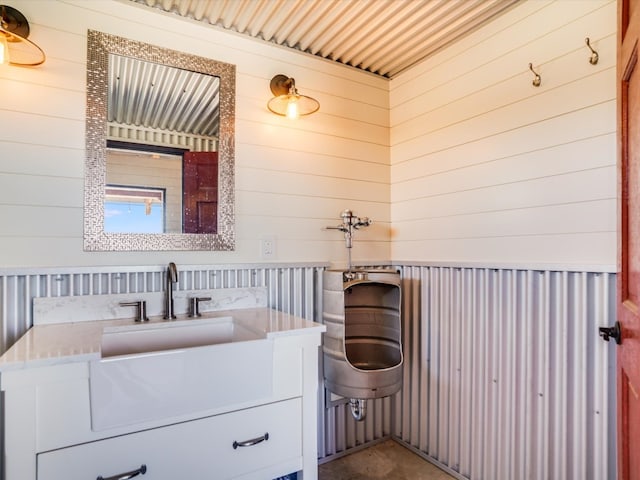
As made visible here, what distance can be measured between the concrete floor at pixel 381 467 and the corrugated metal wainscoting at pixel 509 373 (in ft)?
0.24

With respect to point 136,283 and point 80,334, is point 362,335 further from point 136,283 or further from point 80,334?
point 80,334

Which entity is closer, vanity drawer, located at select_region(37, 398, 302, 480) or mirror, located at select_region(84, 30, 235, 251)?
vanity drawer, located at select_region(37, 398, 302, 480)

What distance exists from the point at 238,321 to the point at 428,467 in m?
1.37

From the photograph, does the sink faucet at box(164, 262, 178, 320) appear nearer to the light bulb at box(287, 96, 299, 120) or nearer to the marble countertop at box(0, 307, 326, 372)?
the marble countertop at box(0, 307, 326, 372)

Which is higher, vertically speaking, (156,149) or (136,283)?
(156,149)

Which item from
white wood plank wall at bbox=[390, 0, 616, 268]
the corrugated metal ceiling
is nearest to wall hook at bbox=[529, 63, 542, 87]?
white wood plank wall at bbox=[390, 0, 616, 268]

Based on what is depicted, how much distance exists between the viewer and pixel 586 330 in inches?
58.4

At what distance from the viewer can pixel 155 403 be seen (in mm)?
1157

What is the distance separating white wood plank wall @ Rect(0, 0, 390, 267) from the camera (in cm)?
153

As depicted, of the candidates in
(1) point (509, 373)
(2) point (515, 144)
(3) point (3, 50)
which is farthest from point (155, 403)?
(2) point (515, 144)

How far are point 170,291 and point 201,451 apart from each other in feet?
2.28

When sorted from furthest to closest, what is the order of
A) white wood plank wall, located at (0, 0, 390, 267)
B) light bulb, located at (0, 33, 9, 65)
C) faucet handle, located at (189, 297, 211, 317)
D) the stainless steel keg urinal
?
the stainless steel keg urinal
faucet handle, located at (189, 297, 211, 317)
white wood plank wall, located at (0, 0, 390, 267)
light bulb, located at (0, 33, 9, 65)

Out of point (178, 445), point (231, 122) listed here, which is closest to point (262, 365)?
point (178, 445)

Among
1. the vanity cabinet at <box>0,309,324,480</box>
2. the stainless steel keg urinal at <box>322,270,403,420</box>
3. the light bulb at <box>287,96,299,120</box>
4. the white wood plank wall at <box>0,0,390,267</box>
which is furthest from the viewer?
the light bulb at <box>287,96,299,120</box>
